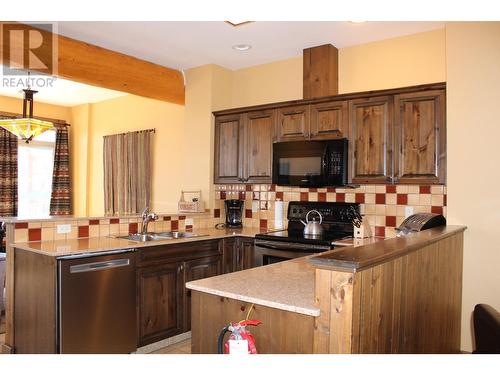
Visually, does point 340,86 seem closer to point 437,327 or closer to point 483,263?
point 483,263

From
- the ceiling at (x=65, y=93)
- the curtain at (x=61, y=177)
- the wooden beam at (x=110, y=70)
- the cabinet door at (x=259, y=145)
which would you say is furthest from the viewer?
the curtain at (x=61, y=177)

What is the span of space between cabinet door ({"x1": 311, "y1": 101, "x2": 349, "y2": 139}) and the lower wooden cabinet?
1394 millimetres

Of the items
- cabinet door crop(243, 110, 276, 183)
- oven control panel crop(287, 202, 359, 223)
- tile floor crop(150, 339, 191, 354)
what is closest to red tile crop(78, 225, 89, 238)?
tile floor crop(150, 339, 191, 354)

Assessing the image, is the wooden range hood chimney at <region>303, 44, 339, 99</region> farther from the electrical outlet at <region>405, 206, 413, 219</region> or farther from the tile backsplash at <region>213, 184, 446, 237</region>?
the electrical outlet at <region>405, 206, 413, 219</region>

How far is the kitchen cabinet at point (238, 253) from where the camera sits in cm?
381

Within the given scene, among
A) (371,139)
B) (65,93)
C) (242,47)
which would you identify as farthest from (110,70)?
(371,139)

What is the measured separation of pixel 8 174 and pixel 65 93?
1.56 metres

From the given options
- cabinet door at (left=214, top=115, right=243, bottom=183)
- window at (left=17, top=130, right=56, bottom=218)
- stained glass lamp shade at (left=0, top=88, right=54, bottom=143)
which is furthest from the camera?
window at (left=17, top=130, right=56, bottom=218)

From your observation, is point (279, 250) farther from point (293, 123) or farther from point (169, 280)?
point (293, 123)

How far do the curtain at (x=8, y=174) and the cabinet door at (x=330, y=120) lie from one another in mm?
5022

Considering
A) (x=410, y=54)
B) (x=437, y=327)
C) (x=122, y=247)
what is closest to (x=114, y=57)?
(x=122, y=247)

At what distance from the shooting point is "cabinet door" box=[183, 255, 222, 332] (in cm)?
342

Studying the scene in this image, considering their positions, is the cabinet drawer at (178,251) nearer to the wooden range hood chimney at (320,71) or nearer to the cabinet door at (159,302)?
the cabinet door at (159,302)

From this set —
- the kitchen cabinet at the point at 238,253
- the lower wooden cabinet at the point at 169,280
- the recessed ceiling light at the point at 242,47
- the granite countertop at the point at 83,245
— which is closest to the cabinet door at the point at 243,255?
the kitchen cabinet at the point at 238,253
